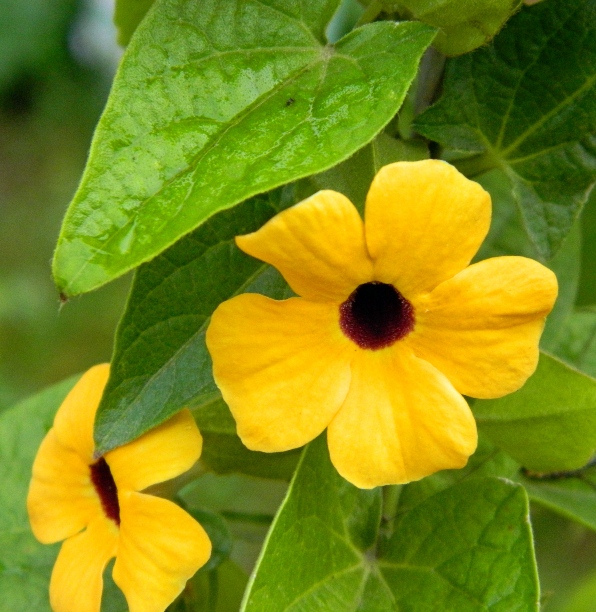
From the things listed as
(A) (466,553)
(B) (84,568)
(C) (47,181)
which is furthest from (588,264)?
(C) (47,181)

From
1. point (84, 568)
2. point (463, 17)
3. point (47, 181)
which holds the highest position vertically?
point (463, 17)

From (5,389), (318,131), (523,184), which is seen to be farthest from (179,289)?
(5,389)

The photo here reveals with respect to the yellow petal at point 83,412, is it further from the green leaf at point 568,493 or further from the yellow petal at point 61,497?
the green leaf at point 568,493

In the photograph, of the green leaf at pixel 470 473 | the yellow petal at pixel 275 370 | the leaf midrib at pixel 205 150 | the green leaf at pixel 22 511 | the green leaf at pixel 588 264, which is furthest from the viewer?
the green leaf at pixel 588 264

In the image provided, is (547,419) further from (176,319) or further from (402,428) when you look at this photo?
(176,319)

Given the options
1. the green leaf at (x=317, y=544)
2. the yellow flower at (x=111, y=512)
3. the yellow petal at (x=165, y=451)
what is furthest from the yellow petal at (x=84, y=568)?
the green leaf at (x=317, y=544)

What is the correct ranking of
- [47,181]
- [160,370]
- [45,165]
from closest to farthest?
1. [160,370]
2. [47,181]
3. [45,165]

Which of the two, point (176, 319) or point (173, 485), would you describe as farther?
point (173, 485)
